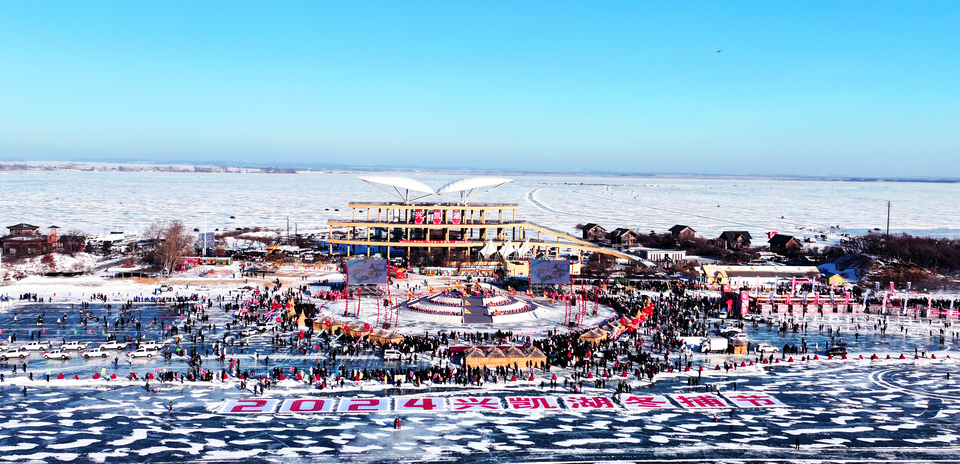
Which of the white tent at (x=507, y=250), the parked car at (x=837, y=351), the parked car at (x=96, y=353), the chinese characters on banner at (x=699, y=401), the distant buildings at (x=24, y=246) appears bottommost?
the parked car at (x=96, y=353)

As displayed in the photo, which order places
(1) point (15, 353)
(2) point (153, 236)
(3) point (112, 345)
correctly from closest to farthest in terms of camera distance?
(1) point (15, 353), (3) point (112, 345), (2) point (153, 236)

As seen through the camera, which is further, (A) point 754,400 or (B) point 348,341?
(B) point 348,341

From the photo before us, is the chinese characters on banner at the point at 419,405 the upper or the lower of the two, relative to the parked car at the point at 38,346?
lower

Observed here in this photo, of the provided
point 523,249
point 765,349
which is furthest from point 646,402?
point 523,249

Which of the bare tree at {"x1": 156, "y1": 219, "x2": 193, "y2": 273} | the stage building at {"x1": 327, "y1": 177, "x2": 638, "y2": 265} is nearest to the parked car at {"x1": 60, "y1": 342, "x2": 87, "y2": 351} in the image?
the bare tree at {"x1": 156, "y1": 219, "x2": 193, "y2": 273}

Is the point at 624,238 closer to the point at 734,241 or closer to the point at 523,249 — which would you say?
the point at 734,241

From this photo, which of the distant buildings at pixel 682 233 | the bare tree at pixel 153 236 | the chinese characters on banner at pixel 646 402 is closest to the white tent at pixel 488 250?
the distant buildings at pixel 682 233

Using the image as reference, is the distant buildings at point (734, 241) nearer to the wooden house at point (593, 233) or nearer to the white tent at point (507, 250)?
the wooden house at point (593, 233)

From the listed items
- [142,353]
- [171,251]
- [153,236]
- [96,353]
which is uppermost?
[171,251]
